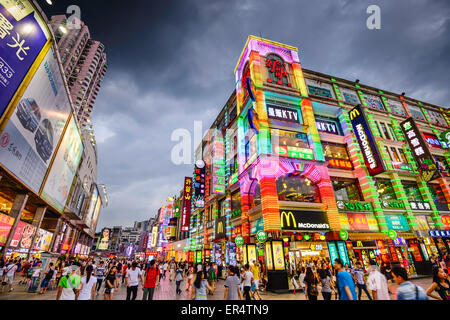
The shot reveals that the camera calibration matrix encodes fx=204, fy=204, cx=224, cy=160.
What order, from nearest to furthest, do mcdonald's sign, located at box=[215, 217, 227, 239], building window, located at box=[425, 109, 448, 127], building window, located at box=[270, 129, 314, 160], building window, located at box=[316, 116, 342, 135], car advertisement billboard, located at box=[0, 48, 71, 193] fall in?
1. car advertisement billboard, located at box=[0, 48, 71, 193]
2. building window, located at box=[270, 129, 314, 160]
3. building window, located at box=[316, 116, 342, 135]
4. mcdonald's sign, located at box=[215, 217, 227, 239]
5. building window, located at box=[425, 109, 448, 127]

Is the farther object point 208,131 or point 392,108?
point 208,131

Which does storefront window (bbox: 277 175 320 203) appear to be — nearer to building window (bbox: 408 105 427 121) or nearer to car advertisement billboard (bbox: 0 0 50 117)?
building window (bbox: 408 105 427 121)

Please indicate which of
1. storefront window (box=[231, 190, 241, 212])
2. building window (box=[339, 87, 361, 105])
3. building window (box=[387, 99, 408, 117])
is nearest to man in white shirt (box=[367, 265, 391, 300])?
storefront window (box=[231, 190, 241, 212])

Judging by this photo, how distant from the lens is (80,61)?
79.0 metres

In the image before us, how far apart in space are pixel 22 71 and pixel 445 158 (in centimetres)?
4653

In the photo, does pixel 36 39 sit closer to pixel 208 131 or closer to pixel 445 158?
pixel 208 131

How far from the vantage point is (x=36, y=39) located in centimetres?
1703

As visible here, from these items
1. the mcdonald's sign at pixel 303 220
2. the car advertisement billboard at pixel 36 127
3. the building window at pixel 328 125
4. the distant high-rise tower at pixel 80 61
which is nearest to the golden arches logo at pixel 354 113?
the building window at pixel 328 125

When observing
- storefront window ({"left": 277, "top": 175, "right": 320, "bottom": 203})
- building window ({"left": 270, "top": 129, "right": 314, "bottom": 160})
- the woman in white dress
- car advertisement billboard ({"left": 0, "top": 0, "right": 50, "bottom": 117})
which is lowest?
the woman in white dress

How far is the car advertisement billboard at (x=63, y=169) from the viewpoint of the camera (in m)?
24.4

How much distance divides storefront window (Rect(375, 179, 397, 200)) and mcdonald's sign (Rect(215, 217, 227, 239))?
17.5 metres

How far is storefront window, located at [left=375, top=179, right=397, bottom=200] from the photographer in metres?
22.2

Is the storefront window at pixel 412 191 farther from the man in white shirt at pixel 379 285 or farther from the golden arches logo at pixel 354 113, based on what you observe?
the man in white shirt at pixel 379 285
